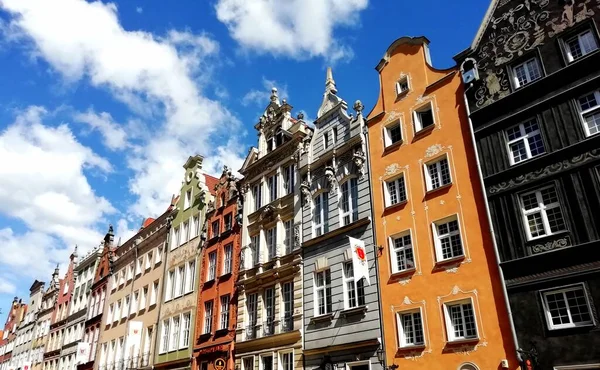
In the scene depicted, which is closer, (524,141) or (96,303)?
(524,141)

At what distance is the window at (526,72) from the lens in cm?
1892

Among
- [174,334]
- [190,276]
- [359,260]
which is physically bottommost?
[174,334]

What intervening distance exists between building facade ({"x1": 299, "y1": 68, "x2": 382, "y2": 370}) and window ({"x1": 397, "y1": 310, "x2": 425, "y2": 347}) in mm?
1125

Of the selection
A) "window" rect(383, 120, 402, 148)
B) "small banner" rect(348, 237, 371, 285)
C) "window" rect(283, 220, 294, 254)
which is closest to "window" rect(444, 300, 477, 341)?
"small banner" rect(348, 237, 371, 285)

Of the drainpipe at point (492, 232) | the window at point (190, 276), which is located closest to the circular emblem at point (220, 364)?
the window at point (190, 276)

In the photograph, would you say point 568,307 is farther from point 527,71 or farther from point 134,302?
point 134,302

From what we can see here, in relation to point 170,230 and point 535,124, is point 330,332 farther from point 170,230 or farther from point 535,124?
point 170,230

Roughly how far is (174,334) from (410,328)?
66.9ft

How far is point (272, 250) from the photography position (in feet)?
96.2

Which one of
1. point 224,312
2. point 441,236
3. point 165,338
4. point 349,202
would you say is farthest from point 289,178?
point 165,338

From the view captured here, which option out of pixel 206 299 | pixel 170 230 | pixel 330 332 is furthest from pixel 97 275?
pixel 330 332

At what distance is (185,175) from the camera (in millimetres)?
41844

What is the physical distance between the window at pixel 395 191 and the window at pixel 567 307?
776 cm

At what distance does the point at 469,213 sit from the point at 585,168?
4304 millimetres
